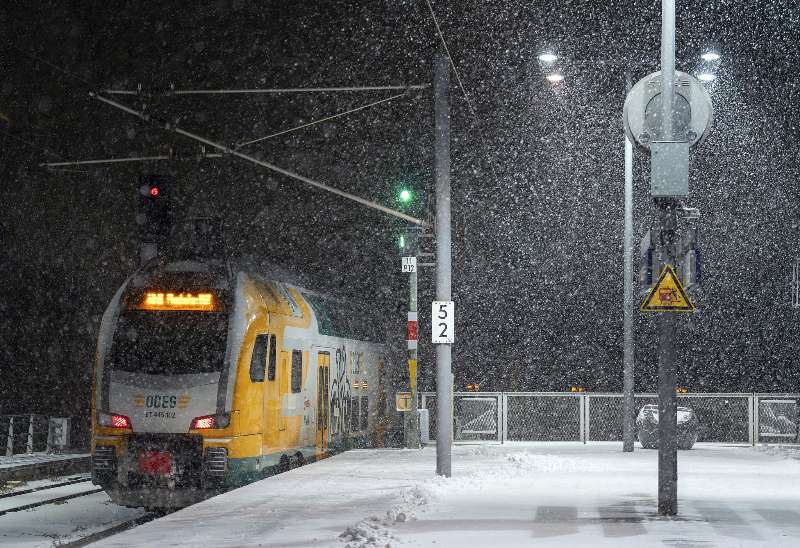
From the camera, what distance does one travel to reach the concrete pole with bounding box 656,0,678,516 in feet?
39.1

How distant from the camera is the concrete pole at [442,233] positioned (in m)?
16.8

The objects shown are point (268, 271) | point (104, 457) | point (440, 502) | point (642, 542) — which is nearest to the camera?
point (642, 542)

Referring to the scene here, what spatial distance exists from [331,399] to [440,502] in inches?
393

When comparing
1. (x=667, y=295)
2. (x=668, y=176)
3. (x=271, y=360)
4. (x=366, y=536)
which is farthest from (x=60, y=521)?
(x=668, y=176)

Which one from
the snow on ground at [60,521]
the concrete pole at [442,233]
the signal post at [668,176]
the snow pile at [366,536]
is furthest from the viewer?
the concrete pole at [442,233]

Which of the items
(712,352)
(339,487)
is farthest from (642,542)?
(712,352)

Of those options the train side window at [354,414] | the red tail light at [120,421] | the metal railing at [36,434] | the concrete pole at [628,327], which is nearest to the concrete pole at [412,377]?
the train side window at [354,414]

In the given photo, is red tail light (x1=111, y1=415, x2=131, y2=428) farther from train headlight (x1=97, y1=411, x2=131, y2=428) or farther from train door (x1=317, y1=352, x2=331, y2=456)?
train door (x1=317, y1=352, x2=331, y2=456)

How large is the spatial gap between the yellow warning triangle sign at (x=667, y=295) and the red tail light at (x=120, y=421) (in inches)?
312

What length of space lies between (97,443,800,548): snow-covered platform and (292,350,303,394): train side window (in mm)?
1395

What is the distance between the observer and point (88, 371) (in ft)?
115

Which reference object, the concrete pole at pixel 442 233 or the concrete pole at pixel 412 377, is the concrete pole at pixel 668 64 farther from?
the concrete pole at pixel 412 377

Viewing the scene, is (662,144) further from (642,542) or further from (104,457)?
(104,457)

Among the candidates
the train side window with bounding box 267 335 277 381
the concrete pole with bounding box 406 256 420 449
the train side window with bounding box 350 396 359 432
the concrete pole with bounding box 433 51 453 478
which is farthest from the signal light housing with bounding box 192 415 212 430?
the train side window with bounding box 350 396 359 432
